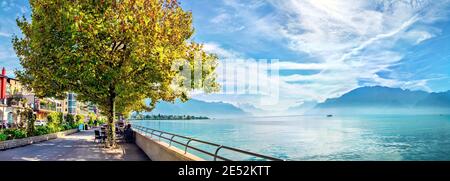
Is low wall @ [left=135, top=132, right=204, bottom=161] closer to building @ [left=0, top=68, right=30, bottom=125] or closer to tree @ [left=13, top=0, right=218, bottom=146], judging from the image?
tree @ [left=13, top=0, right=218, bottom=146]

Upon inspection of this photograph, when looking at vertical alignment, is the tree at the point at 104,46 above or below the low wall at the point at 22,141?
above

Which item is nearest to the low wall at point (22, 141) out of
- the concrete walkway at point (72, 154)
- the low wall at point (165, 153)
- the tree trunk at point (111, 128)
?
the concrete walkway at point (72, 154)

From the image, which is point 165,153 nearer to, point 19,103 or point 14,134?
point 14,134

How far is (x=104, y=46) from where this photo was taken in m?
19.1

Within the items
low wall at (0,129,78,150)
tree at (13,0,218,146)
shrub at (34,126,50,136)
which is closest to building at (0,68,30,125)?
shrub at (34,126,50,136)

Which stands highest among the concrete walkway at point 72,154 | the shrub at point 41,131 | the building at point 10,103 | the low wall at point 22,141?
the building at point 10,103

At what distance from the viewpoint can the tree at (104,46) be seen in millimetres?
18234

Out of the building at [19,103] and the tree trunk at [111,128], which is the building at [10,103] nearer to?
the building at [19,103]

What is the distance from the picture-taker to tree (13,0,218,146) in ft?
59.8

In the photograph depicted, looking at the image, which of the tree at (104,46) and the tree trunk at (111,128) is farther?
the tree trunk at (111,128)

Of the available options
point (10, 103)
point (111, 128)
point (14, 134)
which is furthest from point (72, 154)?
point (10, 103)

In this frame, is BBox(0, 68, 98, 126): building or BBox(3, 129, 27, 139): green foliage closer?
BBox(3, 129, 27, 139): green foliage

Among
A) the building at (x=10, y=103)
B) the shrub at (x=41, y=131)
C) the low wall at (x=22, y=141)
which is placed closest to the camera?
the low wall at (x=22, y=141)
